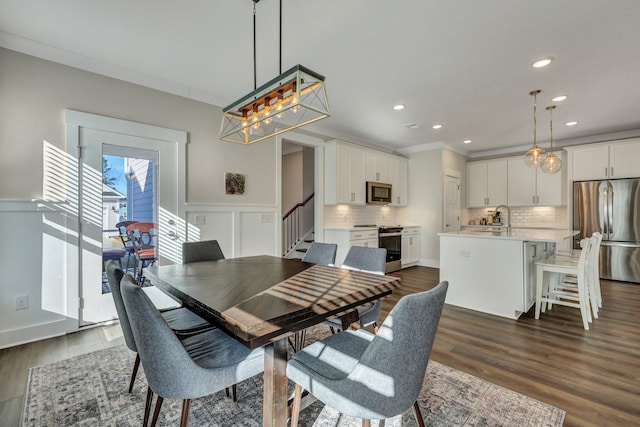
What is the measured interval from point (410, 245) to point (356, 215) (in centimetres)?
138

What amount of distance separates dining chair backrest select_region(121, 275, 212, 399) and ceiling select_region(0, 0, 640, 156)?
214 centimetres

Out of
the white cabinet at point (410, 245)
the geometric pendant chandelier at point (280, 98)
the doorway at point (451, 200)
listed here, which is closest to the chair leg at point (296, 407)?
the geometric pendant chandelier at point (280, 98)

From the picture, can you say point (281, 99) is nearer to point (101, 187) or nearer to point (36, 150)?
point (101, 187)

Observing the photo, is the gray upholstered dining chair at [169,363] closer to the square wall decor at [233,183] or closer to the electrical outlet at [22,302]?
the electrical outlet at [22,302]

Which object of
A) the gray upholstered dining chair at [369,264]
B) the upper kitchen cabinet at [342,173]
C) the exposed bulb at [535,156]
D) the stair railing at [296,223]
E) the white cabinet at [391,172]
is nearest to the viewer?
the gray upholstered dining chair at [369,264]

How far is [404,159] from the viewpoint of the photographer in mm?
6723

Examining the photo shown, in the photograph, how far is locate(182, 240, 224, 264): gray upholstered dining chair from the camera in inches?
110

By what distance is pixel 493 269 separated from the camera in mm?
3373

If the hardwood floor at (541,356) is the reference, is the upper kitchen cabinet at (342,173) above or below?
above

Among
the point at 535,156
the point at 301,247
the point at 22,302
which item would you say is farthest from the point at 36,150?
the point at 535,156

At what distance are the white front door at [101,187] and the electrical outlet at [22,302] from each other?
0.38 m

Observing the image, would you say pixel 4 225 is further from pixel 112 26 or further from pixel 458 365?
pixel 458 365

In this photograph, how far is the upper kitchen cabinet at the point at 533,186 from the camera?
5.94 meters

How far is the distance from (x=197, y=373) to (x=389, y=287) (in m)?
1.10
